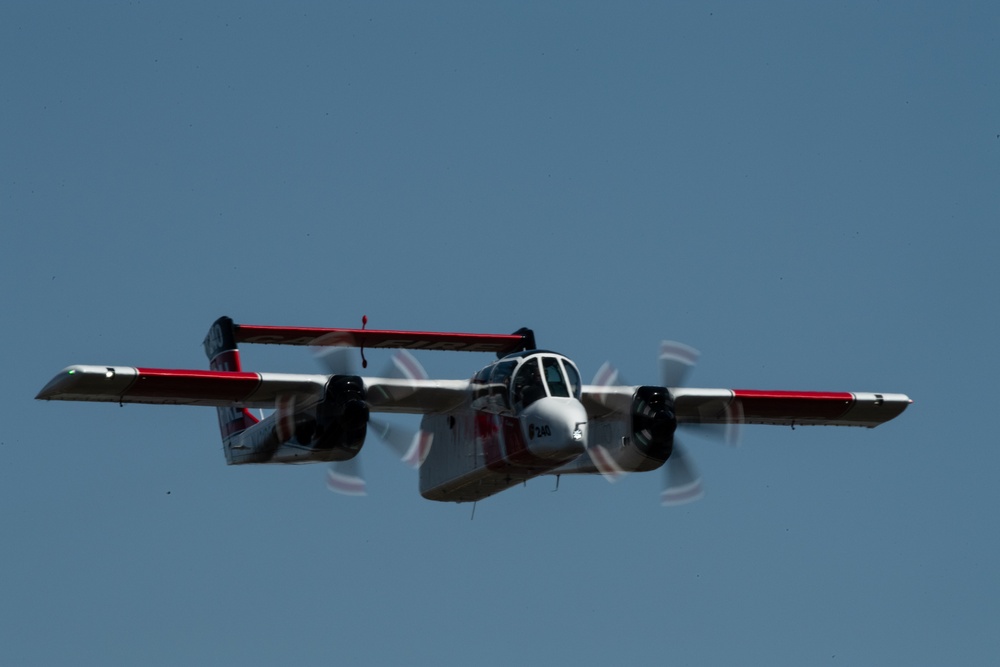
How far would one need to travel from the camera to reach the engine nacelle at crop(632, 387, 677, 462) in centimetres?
3478

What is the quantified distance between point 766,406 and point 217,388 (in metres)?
12.0

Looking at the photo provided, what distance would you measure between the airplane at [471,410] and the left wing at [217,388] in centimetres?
2

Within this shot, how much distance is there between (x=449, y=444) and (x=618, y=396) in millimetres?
3607

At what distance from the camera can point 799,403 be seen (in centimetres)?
3925

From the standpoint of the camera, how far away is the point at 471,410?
3578 centimetres

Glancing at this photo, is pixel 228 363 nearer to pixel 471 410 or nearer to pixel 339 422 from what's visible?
pixel 471 410

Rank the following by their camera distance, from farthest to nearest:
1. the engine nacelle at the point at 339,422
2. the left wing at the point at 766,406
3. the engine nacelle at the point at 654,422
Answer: the left wing at the point at 766,406, the engine nacelle at the point at 654,422, the engine nacelle at the point at 339,422

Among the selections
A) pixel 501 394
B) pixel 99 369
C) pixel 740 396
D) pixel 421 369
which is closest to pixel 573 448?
pixel 501 394

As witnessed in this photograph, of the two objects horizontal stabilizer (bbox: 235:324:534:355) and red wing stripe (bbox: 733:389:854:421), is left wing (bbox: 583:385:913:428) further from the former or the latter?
horizontal stabilizer (bbox: 235:324:534:355)

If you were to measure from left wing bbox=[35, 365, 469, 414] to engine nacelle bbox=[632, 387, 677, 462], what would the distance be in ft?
11.6

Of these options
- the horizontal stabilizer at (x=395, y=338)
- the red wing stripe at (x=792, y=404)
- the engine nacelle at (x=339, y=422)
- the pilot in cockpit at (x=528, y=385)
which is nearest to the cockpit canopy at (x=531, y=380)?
the pilot in cockpit at (x=528, y=385)

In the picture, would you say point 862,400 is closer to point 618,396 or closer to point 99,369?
point 618,396

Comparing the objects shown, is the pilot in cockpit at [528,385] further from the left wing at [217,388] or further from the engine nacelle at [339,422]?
the engine nacelle at [339,422]

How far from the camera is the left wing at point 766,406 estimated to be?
117ft
